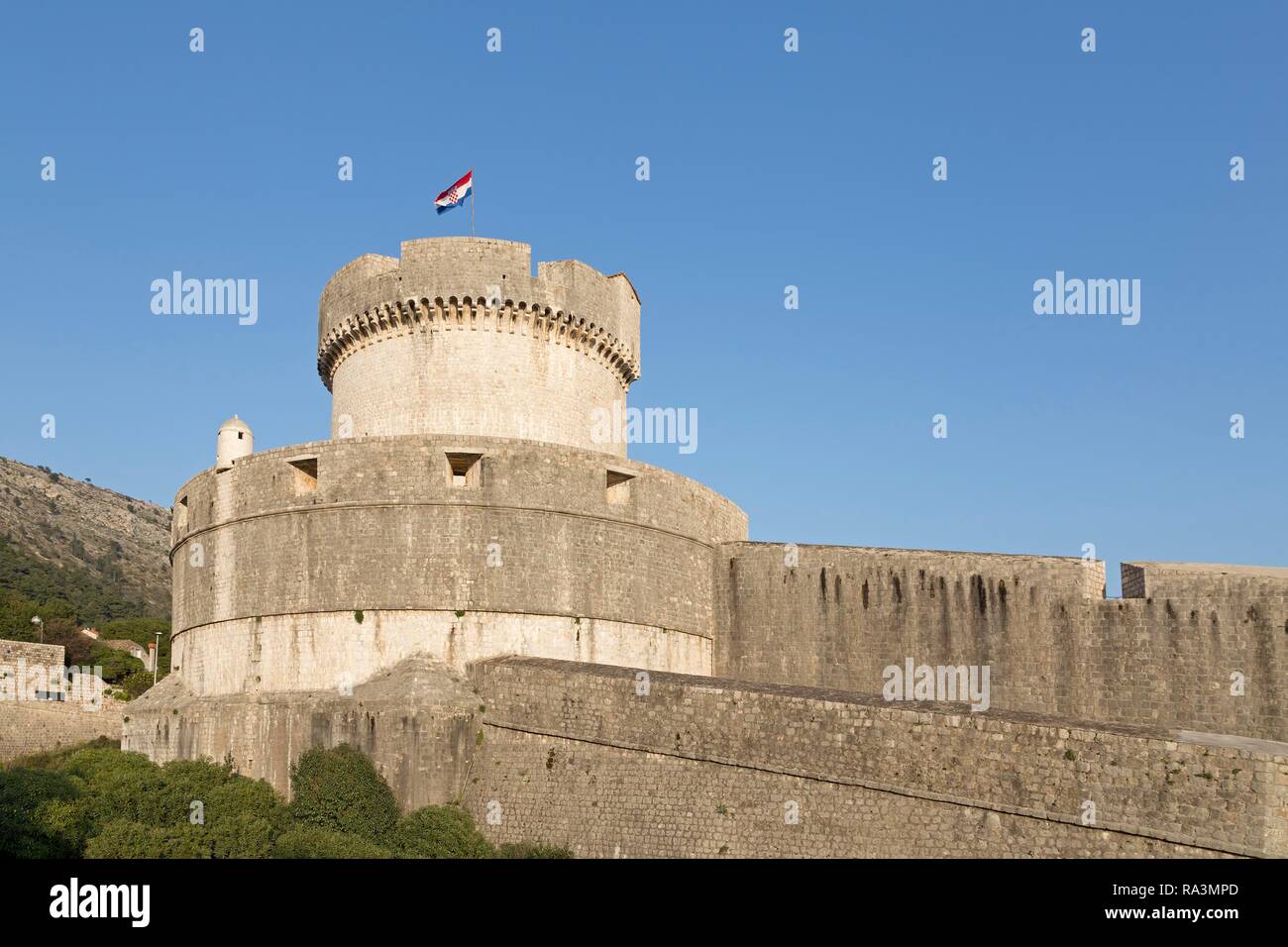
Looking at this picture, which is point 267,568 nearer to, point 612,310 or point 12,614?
point 612,310

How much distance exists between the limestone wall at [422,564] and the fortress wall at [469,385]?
323 centimetres

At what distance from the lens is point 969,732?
1636cm

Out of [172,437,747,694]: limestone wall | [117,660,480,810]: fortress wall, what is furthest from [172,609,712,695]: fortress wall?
[117,660,480,810]: fortress wall

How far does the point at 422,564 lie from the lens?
22.6 m

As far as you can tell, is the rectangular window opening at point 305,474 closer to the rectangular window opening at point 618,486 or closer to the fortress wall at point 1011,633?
the rectangular window opening at point 618,486

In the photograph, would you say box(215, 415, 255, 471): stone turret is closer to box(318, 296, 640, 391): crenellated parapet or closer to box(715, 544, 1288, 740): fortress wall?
box(318, 296, 640, 391): crenellated parapet

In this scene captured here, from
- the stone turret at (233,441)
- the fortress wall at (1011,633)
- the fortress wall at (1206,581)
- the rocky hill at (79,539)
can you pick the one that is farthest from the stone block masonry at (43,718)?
the rocky hill at (79,539)

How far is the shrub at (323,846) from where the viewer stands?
17812 millimetres

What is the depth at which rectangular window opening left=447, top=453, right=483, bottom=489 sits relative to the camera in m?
23.2

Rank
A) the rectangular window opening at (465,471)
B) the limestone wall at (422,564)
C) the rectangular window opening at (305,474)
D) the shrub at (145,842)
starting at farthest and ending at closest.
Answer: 1. the rectangular window opening at (305,474)
2. the rectangular window opening at (465,471)
3. the limestone wall at (422,564)
4. the shrub at (145,842)

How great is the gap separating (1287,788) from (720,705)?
25.9ft

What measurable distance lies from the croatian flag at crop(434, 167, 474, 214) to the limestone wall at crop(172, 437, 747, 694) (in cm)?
795
